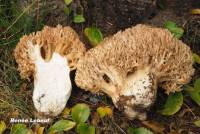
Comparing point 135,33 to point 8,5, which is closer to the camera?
point 135,33

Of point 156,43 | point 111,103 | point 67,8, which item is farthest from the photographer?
point 67,8

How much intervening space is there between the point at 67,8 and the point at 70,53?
492 mm

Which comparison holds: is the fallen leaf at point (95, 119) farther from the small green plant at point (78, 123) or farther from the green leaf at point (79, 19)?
the green leaf at point (79, 19)

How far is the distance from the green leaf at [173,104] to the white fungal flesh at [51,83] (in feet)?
2.77

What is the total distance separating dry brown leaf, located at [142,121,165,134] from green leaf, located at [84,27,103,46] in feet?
2.89

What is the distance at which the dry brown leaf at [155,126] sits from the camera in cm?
405

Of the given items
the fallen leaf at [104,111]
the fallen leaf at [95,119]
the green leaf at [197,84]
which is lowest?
the fallen leaf at [95,119]

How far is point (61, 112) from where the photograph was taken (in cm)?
414

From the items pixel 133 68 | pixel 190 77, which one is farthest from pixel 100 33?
pixel 190 77

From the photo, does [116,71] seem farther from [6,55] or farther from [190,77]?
[6,55]

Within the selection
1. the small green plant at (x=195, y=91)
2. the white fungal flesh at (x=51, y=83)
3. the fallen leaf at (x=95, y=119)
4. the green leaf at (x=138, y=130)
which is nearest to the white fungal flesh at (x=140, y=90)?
the green leaf at (x=138, y=130)

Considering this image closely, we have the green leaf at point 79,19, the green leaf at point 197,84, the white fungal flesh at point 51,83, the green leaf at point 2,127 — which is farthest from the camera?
the green leaf at point 79,19


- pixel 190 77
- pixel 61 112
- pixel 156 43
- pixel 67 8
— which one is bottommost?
pixel 61 112

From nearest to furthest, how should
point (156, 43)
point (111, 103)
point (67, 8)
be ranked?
point (156, 43), point (111, 103), point (67, 8)
